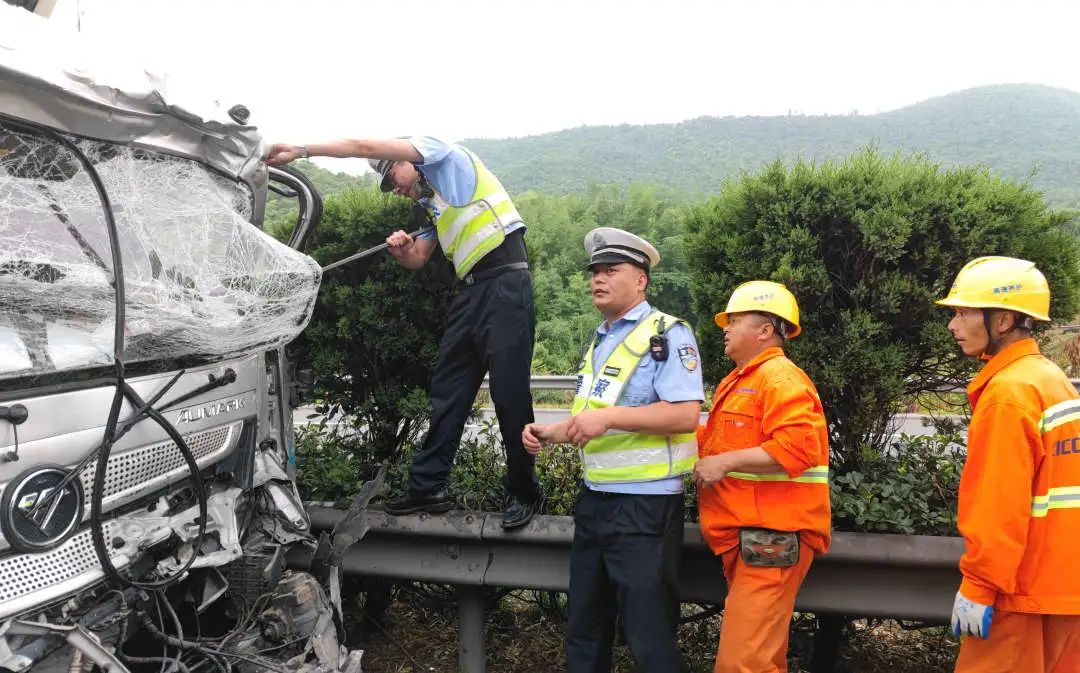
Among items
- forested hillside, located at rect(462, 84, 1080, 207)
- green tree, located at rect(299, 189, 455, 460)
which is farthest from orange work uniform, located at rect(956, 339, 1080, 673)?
forested hillside, located at rect(462, 84, 1080, 207)

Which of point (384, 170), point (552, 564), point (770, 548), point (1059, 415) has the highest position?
point (384, 170)

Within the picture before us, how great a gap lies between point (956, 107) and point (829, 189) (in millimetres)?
124841

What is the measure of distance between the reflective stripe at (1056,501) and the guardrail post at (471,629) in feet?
7.06

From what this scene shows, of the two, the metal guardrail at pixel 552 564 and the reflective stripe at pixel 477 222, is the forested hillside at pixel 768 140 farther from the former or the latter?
the metal guardrail at pixel 552 564

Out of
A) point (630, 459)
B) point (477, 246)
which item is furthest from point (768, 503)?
point (477, 246)

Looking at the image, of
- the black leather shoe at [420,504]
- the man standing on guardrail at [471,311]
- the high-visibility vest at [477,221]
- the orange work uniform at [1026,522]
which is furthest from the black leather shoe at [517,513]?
the orange work uniform at [1026,522]

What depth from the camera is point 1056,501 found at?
224 cm

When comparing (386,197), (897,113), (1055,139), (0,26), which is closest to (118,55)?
(0,26)

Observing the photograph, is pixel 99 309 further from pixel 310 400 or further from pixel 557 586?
pixel 557 586

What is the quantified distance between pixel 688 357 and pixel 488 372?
3.36 ft

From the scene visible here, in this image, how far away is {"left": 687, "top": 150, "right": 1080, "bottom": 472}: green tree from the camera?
321 cm

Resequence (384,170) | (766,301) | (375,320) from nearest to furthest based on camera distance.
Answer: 1. (766,301)
2. (384,170)
3. (375,320)

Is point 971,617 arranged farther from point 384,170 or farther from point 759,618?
point 384,170

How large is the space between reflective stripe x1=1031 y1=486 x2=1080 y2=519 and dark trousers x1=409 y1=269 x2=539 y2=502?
1878 millimetres
